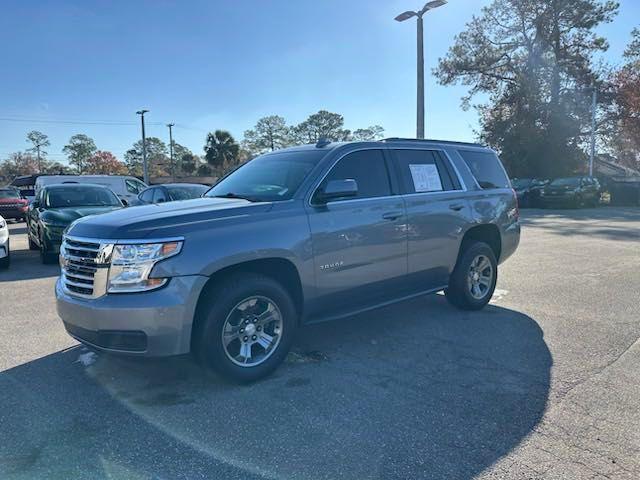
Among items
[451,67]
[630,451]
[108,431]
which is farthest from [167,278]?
[451,67]

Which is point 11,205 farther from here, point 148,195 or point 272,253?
point 272,253

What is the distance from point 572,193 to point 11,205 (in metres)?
25.4

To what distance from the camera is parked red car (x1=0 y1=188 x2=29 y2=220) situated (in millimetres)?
20562

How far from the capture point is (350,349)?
462 centimetres

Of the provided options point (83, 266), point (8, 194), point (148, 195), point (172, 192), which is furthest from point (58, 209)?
point (8, 194)

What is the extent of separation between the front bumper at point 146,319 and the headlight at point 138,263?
0.18 ft

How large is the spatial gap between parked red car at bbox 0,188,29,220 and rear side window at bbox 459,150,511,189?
20394 mm

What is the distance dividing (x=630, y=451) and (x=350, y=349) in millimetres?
2360

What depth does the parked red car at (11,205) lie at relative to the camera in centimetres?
2056

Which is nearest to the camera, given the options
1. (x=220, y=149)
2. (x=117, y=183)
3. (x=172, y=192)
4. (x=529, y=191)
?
(x=172, y=192)

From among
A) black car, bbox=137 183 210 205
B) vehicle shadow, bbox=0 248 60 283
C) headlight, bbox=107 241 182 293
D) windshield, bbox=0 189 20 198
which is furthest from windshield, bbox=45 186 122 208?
windshield, bbox=0 189 20 198

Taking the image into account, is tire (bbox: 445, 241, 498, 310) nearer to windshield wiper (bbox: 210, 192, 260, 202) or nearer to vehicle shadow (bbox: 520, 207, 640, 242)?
windshield wiper (bbox: 210, 192, 260, 202)

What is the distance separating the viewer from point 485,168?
6105 mm

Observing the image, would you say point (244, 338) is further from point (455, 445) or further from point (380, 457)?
point (455, 445)
